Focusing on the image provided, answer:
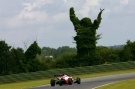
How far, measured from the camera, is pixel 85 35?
2263 inches

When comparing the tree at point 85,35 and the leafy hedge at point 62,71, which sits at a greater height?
the tree at point 85,35

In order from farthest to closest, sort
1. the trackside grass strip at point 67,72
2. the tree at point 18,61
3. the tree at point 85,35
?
the tree at point 85,35 < the tree at point 18,61 < the trackside grass strip at point 67,72

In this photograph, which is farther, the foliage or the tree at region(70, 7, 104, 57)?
the tree at region(70, 7, 104, 57)

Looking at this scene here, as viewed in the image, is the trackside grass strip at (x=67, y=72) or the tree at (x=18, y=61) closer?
the trackside grass strip at (x=67, y=72)

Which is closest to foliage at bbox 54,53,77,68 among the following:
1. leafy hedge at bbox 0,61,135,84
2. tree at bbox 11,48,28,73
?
tree at bbox 11,48,28,73

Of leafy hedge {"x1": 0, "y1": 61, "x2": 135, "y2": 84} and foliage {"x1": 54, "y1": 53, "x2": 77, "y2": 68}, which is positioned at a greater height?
foliage {"x1": 54, "y1": 53, "x2": 77, "y2": 68}

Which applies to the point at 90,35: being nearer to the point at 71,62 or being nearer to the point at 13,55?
the point at 71,62

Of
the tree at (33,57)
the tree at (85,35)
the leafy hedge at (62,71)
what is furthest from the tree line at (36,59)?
the leafy hedge at (62,71)

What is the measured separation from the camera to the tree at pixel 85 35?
56.8 meters

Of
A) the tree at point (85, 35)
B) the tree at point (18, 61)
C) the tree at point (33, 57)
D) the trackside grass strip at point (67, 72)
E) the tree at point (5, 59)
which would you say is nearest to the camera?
the trackside grass strip at point (67, 72)

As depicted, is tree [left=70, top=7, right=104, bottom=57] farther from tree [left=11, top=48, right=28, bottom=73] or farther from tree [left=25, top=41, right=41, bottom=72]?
tree [left=11, top=48, right=28, bottom=73]

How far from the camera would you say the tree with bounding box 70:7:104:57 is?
56.8 metres

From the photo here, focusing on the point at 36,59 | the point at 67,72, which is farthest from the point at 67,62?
the point at 67,72

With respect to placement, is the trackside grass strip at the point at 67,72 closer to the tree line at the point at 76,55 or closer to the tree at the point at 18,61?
the tree line at the point at 76,55
